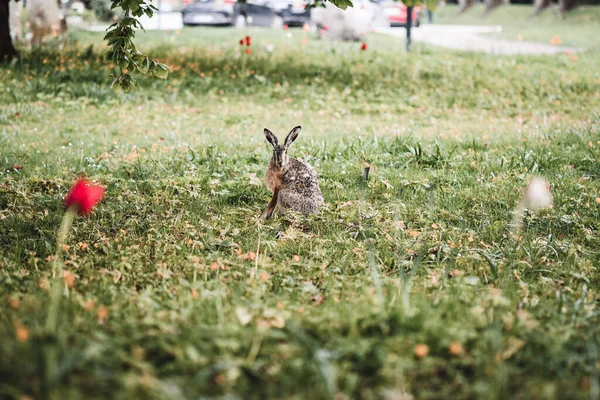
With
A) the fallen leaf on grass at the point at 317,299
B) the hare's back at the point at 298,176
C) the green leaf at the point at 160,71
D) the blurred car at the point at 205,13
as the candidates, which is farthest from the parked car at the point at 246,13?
the fallen leaf on grass at the point at 317,299

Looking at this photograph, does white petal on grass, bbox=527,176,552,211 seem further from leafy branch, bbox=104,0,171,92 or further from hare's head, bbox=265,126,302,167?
leafy branch, bbox=104,0,171,92

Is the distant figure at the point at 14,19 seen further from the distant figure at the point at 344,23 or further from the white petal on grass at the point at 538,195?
the white petal on grass at the point at 538,195

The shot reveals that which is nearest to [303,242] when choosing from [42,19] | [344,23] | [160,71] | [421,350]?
[160,71]

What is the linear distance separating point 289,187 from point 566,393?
337cm

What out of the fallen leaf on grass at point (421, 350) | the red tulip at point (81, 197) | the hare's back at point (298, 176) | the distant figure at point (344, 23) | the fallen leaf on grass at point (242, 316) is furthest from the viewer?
the distant figure at point (344, 23)

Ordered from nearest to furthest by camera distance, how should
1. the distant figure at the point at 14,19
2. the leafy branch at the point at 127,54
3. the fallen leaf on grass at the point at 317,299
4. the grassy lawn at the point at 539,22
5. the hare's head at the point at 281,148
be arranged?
the fallen leaf on grass at the point at 317,299 < the hare's head at the point at 281,148 < the leafy branch at the point at 127,54 < the distant figure at the point at 14,19 < the grassy lawn at the point at 539,22

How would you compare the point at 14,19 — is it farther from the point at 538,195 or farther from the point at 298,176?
the point at 538,195

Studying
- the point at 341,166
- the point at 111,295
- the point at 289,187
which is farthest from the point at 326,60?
the point at 111,295

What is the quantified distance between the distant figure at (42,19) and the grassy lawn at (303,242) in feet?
14.2

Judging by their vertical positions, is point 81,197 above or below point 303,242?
above

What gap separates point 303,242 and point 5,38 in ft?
36.6

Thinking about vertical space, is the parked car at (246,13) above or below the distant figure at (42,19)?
above

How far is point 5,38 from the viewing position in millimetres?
13273

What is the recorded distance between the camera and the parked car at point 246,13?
24.8 m
